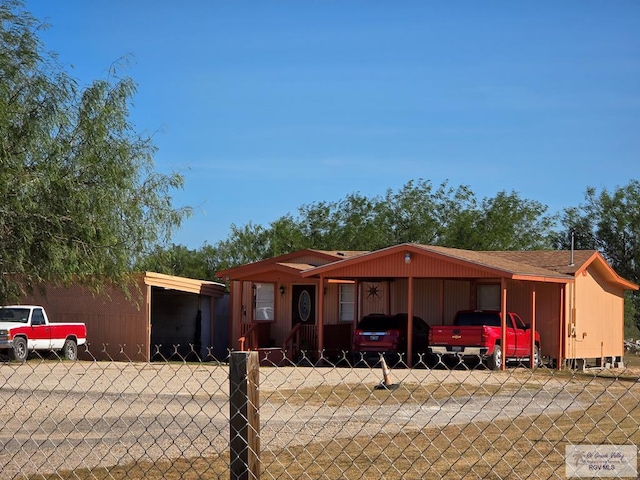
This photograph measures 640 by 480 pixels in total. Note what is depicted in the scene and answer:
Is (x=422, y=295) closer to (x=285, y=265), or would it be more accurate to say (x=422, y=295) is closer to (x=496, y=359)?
(x=285, y=265)

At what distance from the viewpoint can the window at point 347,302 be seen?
113 ft

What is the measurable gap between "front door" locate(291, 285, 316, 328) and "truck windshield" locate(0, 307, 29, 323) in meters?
9.46

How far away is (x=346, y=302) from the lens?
34.7m

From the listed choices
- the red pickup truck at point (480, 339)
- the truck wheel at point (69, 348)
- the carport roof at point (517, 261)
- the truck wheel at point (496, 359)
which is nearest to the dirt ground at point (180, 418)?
the red pickup truck at point (480, 339)

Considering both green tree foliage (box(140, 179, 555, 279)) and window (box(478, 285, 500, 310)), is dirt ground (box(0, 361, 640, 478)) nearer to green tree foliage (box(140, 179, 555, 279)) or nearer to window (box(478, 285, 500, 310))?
window (box(478, 285, 500, 310))

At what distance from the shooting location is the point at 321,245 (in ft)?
190

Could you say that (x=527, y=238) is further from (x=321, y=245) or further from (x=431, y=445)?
(x=431, y=445)

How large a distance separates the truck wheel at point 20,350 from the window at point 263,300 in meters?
9.20

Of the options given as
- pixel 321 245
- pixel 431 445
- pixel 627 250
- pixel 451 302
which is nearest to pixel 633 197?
pixel 627 250

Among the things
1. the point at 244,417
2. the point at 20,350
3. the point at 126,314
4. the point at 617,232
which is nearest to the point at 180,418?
the point at 244,417

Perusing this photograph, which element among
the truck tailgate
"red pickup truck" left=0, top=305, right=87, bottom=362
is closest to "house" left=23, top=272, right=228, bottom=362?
"red pickup truck" left=0, top=305, right=87, bottom=362

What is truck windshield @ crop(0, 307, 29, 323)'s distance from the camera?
96.9 feet

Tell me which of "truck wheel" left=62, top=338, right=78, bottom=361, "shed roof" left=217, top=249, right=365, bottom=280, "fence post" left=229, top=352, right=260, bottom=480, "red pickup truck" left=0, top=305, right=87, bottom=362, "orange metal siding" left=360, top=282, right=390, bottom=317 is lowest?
"truck wheel" left=62, top=338, right=78, bottom=361

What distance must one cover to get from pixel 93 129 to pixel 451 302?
1783cm
